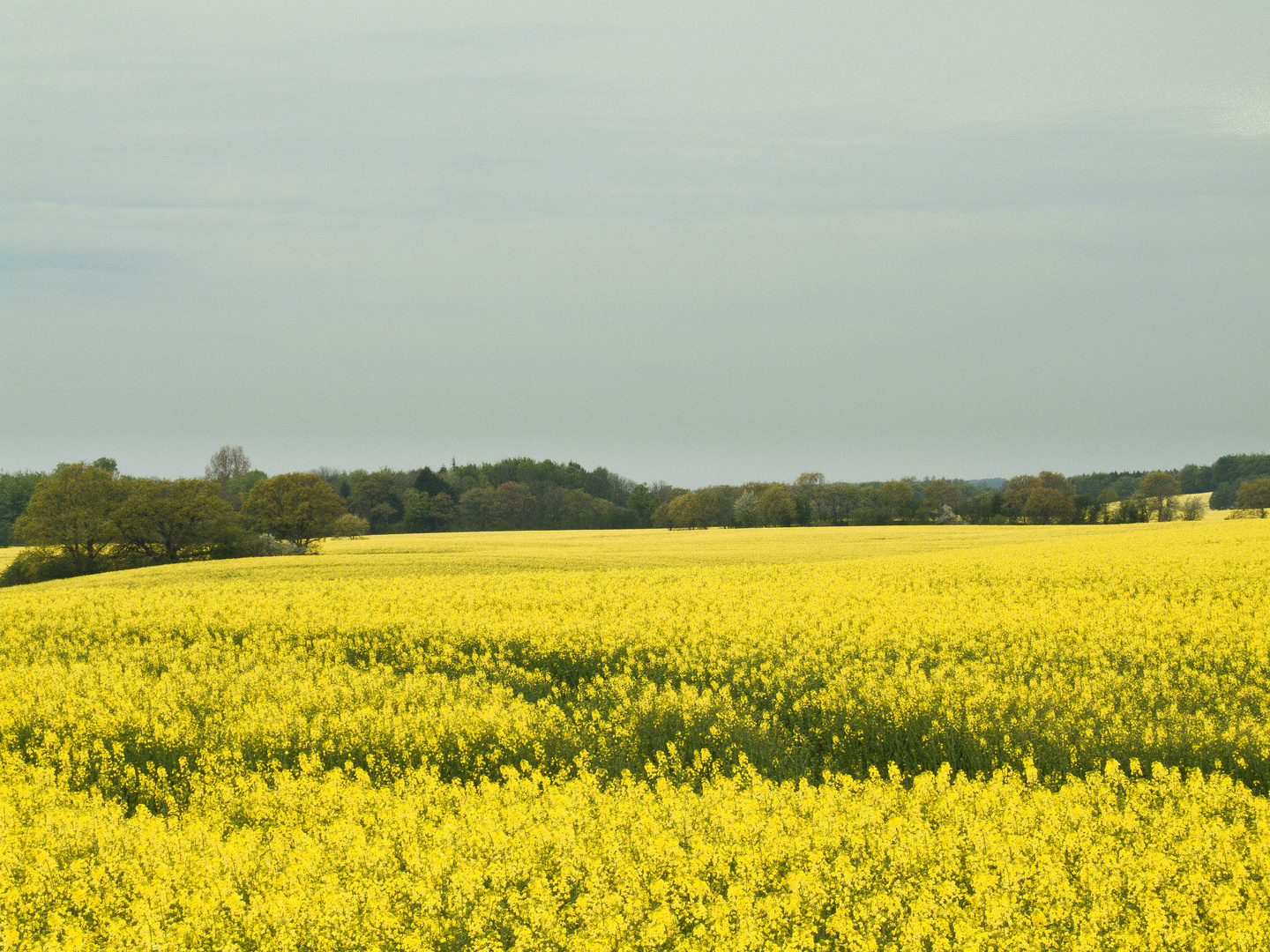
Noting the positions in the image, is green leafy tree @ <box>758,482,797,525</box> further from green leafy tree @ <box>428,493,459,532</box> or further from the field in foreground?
the field in foreground

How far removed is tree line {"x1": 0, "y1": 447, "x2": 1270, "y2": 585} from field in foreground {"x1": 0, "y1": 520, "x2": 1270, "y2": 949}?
102 ft

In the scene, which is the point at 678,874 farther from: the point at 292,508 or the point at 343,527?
the point at 343,527

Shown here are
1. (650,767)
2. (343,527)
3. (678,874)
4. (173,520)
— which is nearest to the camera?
(678,874)

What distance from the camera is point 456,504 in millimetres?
91500

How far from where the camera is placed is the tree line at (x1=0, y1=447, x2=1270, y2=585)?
144ft

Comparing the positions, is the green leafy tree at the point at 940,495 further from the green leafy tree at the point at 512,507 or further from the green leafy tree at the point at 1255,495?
the green leafy tree at the point at 512,507

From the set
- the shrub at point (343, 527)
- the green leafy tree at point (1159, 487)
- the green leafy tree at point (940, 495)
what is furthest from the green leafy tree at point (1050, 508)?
the shrub at point (343, 527)

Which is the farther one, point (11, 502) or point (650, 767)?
point (11, 502)

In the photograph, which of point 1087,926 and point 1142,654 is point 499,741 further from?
point 1142,654

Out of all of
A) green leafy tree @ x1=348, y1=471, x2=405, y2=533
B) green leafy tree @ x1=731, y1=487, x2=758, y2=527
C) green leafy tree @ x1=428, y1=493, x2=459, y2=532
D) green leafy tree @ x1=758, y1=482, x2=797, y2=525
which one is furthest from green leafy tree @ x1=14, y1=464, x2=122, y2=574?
green leafy tree @ x1=758, y1=482, x2=797, y2=525

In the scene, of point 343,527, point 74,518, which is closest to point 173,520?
point 74,518

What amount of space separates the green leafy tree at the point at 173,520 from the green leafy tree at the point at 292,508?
4005mm

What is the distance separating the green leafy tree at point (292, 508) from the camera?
1993 inches

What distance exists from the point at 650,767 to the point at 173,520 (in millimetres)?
46506
